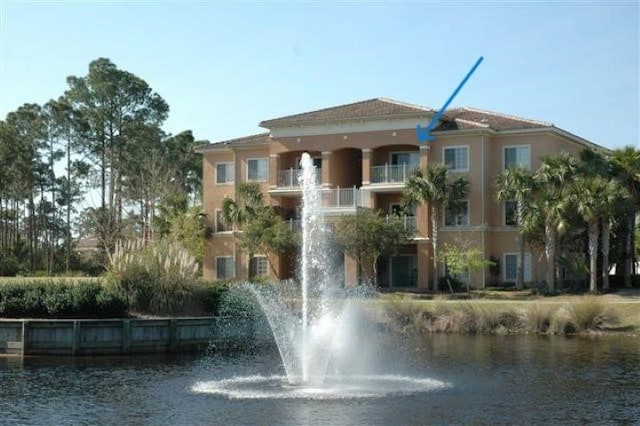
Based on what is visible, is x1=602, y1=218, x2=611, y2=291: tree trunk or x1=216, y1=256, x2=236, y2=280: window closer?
x1=602, y1=218, x2=611, y2=291: tree trunk

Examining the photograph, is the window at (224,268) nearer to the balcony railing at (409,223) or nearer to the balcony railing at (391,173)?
the balcony railing at (391,173)

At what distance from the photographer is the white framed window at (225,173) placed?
2549 inches

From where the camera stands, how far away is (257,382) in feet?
82.1

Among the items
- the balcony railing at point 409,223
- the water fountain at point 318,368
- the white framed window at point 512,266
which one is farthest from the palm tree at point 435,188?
the water fountain at point 318,368

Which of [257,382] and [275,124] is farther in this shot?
[275,124]

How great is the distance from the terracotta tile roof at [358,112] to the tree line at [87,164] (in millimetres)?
19091

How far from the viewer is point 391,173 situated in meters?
57.9

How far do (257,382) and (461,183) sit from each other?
31909 millimetres

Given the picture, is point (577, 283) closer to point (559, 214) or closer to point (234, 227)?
point (559, 214)

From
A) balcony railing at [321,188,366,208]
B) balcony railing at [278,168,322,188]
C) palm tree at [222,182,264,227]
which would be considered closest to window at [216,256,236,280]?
palm tree at [222,182,264,227]

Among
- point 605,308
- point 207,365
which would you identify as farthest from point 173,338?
point 605,308

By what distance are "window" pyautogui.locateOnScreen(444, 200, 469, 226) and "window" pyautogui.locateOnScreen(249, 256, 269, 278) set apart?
43.1ft

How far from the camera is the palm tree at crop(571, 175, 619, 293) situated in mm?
48781

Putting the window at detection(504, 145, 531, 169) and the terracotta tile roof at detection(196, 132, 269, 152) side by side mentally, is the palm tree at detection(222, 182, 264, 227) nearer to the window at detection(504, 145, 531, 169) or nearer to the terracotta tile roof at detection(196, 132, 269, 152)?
the terracotta tile roof at detection(196, 132, 269, 152)
